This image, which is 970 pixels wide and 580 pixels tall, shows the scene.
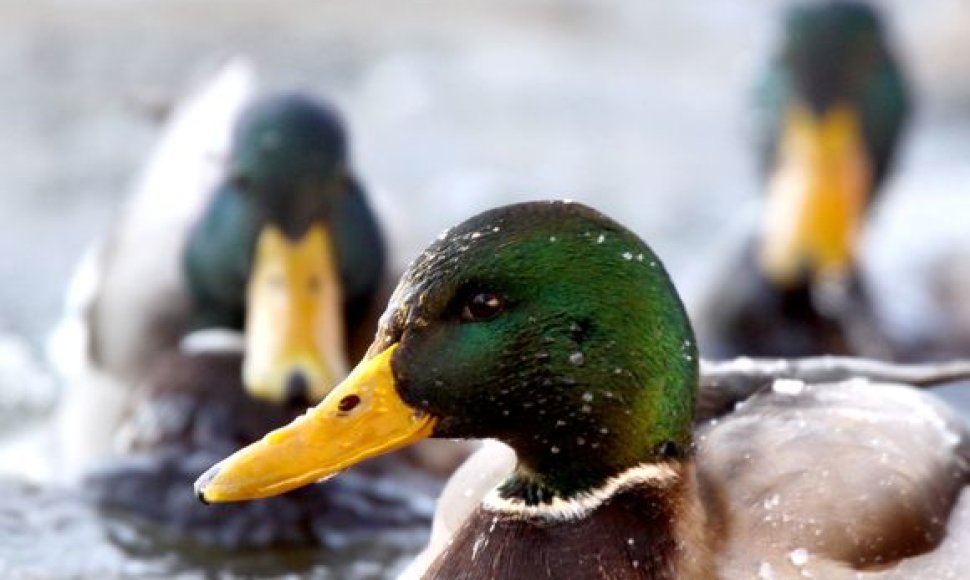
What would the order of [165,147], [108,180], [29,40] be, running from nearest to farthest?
[165,147] → [108,180] → [29,40]

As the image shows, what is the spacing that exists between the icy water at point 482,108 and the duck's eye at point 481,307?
13.9 ft

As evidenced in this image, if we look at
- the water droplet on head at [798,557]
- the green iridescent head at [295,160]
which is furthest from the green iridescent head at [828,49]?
the water droplet on head at [798,557]

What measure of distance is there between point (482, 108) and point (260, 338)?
4563 millimetres

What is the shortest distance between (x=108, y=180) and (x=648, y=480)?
5.90 meters

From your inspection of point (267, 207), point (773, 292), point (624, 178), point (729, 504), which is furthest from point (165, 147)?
point (729, 504)

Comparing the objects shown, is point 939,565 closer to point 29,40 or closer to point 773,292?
point 773,292

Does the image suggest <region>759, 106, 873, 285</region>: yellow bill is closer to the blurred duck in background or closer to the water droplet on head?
the blurred duck in background

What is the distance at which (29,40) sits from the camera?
391 inches

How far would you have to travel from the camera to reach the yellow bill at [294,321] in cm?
549

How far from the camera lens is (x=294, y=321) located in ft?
→ 18.2

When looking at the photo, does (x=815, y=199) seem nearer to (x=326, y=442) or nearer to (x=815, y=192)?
(x=815, y=192)

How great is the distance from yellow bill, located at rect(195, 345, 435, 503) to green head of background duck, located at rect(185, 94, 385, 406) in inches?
82.1

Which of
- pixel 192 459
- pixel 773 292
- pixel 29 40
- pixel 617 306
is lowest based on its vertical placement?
pixel 773 292

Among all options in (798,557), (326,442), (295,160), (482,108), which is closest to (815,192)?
(295,160)
